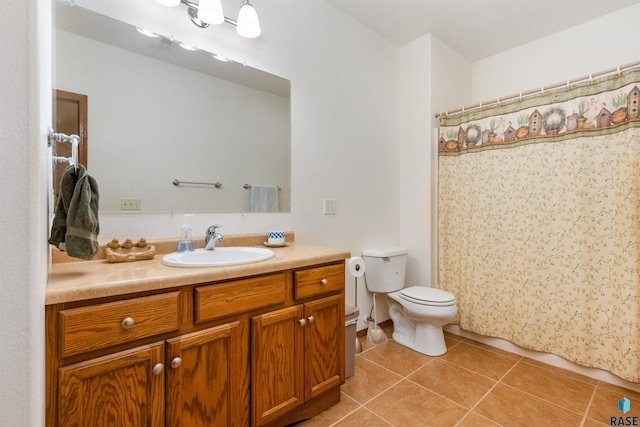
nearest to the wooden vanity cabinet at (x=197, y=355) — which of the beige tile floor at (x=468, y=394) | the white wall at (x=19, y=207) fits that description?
the white wall at (x=19, y=207)

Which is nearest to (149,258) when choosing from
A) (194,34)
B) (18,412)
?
(18,412)

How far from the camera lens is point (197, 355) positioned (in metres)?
1.05

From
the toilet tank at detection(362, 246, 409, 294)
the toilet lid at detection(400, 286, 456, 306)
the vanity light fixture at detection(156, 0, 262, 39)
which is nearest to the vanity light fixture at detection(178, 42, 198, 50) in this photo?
the vanity light fixture at detection(156, 0, 262, 39)

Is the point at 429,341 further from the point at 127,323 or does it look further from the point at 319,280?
the point at 127,323

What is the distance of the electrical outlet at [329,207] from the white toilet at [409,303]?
0.46m

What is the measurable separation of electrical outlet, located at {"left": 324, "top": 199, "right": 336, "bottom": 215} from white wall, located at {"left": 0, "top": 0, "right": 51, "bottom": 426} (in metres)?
1.59

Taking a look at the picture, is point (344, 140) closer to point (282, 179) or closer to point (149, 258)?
point (282, 179)

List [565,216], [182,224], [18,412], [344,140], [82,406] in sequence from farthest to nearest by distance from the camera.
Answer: [344,140]
[565,216]
[182,224]
[82,406]
[18,412]

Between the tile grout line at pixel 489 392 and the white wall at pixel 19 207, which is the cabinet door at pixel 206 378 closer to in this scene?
the white wall at pixel 19 207

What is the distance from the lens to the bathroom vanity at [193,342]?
85 centimetres

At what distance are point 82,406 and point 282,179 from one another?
1380 millimetres

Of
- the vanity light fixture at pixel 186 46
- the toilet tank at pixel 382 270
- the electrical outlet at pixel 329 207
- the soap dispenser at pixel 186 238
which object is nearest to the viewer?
the soap dispenser at pixel 186 238

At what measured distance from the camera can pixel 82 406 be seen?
85 centimetres

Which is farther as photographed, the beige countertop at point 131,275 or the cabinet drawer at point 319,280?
the cabinet drawer at point 319,280
